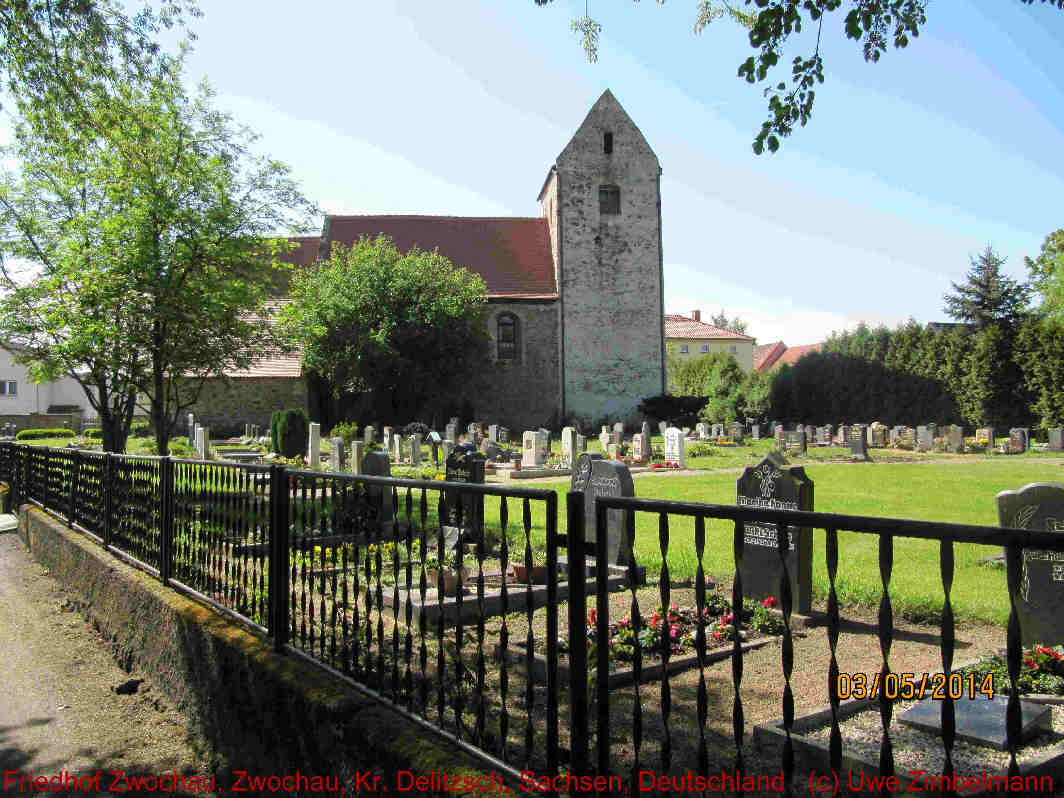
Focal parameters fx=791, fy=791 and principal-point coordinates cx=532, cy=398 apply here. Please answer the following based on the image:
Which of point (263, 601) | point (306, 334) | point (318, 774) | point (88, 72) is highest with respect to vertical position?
point (88, 72)

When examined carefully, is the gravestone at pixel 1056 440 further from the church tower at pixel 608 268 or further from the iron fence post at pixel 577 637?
the iron fence post at pixel 577 637

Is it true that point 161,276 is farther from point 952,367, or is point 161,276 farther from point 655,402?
point 952,367

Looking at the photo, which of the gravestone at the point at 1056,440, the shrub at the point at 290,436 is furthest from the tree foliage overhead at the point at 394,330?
the gravestone at the point at 1056,440

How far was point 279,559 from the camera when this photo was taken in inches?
156

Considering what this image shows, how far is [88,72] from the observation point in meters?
8.84

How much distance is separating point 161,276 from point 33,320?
89.7 inches

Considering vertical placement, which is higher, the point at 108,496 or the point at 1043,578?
the point at 108,496

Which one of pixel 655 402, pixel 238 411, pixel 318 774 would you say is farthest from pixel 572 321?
pixel 318 774

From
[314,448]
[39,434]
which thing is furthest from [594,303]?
[39,434]

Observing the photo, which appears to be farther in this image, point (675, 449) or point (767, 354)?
point (767, 354)

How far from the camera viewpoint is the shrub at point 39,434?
35.2m

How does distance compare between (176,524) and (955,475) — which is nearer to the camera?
(176,524)

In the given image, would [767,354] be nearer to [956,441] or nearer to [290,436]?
[956,441]

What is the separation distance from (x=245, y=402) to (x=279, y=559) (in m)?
28.2
